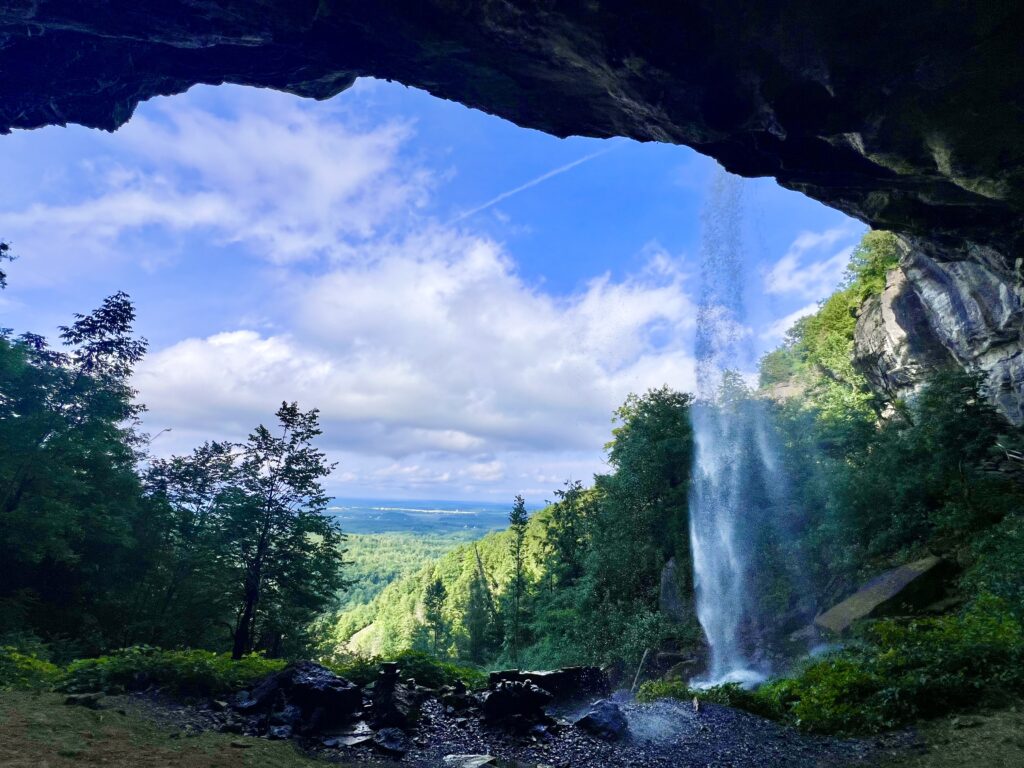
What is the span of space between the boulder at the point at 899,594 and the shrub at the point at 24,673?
58.5 ft

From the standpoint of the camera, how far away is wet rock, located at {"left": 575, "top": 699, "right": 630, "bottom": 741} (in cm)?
848

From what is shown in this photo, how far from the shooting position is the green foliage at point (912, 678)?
7.34 meters

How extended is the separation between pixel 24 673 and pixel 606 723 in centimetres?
1081

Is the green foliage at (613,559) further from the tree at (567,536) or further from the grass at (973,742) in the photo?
the grass at (973,742)

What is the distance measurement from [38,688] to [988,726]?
14621 mm

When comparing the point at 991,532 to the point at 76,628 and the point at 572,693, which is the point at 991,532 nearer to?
the point at 572,693

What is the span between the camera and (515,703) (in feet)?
29.9

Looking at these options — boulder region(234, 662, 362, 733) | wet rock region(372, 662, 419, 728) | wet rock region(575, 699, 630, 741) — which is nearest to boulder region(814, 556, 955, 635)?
wet rock region(575, 699, 630, 741)

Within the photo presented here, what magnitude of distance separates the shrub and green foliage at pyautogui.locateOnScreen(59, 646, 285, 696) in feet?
0.81

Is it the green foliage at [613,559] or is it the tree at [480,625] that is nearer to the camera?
the green foliage at [613,559]

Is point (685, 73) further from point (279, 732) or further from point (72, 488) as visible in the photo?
point (72, 488)

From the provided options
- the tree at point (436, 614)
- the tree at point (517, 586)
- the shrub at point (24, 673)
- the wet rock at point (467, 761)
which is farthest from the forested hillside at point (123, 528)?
the tree at point (436, 614)

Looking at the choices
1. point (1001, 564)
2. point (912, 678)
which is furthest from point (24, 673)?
point (1001, 564)

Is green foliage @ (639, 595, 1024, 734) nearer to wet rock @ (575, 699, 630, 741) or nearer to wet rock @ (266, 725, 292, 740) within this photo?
wet rock @ (575, 699, 630, 741)
